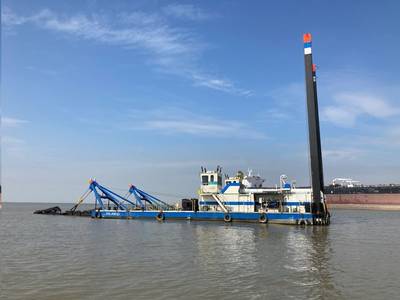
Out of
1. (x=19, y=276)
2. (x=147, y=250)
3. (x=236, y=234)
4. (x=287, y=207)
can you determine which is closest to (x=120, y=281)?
(x=19, y=276)

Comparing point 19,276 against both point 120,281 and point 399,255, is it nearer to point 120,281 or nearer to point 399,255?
point 120,281

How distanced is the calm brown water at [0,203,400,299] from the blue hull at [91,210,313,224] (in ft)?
41.9

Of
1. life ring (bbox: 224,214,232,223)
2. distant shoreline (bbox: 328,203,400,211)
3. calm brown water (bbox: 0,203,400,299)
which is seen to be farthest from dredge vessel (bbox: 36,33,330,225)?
distant shoreline (bbox: 328,203,400,211)

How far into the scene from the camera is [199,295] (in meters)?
15.4

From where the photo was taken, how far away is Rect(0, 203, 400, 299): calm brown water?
1589 cm

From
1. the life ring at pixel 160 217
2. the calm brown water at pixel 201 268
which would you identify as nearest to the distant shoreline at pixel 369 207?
the life ring at pixel 160 217

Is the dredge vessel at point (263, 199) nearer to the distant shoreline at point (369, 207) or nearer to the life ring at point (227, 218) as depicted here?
the life ring at point (227, 218)

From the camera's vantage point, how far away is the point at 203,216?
5300cm

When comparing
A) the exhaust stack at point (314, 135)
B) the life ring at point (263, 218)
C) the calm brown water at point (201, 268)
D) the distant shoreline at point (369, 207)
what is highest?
the exhaust stack at point (314, 135)

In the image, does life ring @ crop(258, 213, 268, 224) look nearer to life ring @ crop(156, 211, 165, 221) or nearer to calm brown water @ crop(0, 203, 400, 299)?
calm brown water @ crop(0, 203, 400, 299)

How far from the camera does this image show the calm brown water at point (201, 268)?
52.1 ft

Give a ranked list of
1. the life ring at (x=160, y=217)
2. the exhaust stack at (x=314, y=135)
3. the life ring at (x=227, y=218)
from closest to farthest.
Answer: the exhaust stack at (x=314, y=135), the life ring at (x=227, y=218), the life ring at (x=160, y=217)

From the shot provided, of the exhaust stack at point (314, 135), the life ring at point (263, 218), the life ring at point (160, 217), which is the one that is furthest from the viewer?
the life ring at point (160, 217)

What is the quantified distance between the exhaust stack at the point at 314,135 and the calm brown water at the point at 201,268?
12813 mm
